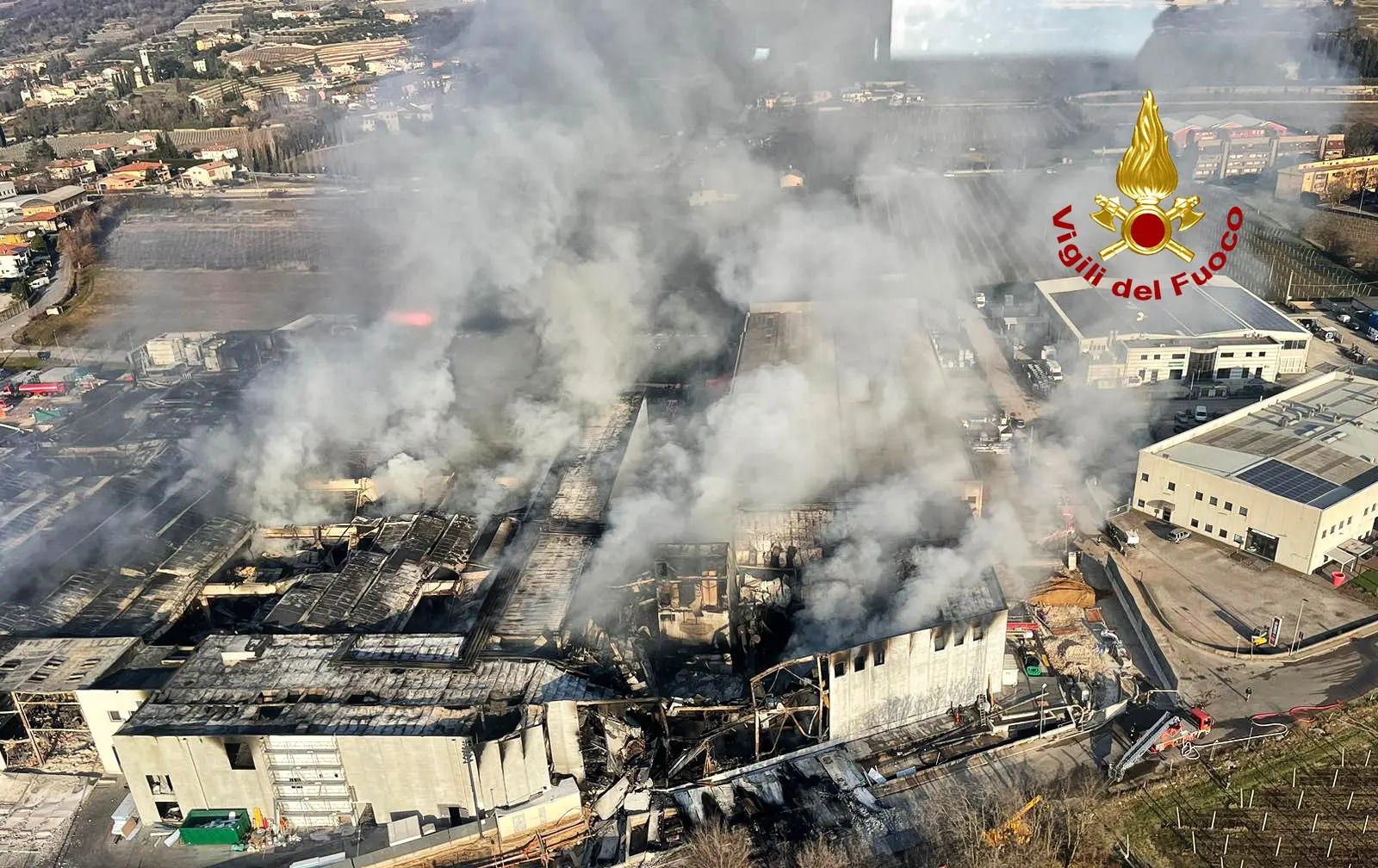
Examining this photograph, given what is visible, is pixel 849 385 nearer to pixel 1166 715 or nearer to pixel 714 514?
pixel 714 514

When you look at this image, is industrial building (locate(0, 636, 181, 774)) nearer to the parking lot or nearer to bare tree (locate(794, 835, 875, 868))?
bare tree (locate(794, 835, 875, 868))

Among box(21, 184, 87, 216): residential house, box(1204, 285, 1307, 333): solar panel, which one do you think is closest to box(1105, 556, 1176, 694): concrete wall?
box(1204, 285, 1307, 333): solar panel

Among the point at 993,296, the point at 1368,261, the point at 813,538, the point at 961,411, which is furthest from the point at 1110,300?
the point at 813,538

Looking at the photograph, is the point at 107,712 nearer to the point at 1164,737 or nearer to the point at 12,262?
the point at 1164,737

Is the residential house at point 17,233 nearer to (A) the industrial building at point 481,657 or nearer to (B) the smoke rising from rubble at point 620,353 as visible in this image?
(B) the smoke rising from rubble at point 620,353

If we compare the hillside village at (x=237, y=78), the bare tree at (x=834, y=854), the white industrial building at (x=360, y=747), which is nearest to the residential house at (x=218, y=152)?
the hillside village at (x=237, y=78)

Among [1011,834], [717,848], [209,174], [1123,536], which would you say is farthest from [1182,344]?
[209,174]
